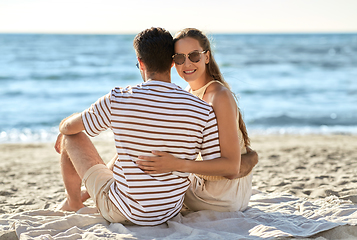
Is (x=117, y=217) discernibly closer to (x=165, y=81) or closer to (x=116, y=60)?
(x=165, y=81)

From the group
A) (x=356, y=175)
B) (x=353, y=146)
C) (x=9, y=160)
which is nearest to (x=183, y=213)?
(x=356, y=175)

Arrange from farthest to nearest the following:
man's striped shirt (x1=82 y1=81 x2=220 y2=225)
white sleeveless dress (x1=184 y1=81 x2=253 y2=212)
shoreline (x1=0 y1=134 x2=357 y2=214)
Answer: shoreline (x1=0 y1=134 x2=357 y2=214) → white sleeveless dress (x1=184 y1=81 x2=253 y2=212) → man's striped shirt (x1=82 y1=81 x2=220 y2=225)

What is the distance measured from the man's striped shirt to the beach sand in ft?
5.68

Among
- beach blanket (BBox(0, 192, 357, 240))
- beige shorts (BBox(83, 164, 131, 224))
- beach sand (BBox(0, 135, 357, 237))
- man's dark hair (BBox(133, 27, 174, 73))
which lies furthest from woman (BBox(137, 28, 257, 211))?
beach sand (BBox(0, 135, 357, 237))

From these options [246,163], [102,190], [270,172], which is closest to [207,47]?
[246,163]

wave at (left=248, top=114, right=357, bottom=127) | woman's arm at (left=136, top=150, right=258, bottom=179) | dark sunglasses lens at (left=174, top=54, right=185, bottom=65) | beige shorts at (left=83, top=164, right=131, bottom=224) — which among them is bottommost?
wave at (left=248, top=114, right=357, bottom=127)

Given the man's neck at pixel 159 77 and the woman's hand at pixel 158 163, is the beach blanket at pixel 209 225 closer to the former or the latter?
the woman's hand at pixel 158 163

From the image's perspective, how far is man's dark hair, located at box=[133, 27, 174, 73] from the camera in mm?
2537

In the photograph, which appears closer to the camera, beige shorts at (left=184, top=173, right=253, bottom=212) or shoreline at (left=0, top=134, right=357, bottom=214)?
beige shorts at (left=184, top=173, right=253, bottom=212)

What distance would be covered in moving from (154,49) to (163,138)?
0.61 m

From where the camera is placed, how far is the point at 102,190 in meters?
2.96

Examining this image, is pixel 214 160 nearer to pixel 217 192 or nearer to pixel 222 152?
pixel 222 152

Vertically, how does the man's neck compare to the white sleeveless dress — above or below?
above

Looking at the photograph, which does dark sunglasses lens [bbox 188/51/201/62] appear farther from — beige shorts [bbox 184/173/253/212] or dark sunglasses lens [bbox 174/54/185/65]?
beige shorts [bbox 184/173/253/212]
